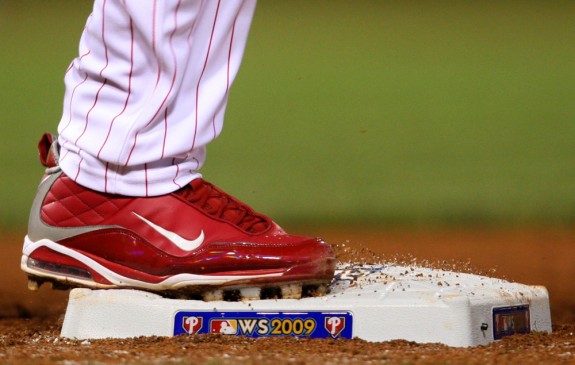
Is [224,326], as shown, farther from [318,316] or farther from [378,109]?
[378,109]

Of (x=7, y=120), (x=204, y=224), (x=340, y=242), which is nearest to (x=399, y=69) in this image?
(x=7, y=120)

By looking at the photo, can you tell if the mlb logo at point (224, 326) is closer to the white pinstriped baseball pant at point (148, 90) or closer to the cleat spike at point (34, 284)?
the white pinstriped baseball pant at point (148, 90)

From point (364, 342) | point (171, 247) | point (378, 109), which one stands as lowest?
point (364, 342)

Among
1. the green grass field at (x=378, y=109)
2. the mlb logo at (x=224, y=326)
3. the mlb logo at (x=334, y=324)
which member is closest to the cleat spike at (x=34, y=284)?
the mlb logo at (x=224, y=326)

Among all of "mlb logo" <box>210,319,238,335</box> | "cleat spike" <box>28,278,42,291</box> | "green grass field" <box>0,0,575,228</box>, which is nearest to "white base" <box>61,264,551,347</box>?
"mlb logo" <box>210,319,238,335</box>

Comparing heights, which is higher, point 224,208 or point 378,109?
point 378,109

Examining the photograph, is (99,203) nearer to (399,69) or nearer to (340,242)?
(340,242)

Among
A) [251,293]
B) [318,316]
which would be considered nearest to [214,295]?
[251,293]
